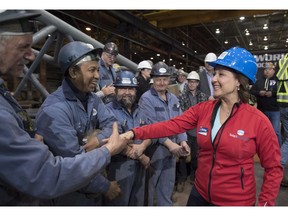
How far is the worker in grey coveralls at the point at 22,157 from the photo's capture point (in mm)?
1098

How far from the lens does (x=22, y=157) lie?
111cm

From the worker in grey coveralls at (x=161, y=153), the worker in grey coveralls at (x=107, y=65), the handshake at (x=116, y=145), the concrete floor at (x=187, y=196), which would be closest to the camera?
the handshake at (x=116, y=145)

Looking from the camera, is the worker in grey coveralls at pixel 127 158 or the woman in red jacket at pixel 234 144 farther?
the worker in grey coveralls at pixel 127 158

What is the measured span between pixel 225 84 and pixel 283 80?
2.65m

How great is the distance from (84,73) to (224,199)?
4.88ft

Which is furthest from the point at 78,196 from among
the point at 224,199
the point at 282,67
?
the point at 282,67

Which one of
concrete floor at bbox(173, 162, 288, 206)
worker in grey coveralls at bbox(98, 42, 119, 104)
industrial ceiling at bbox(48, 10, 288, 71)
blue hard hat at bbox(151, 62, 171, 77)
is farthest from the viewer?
industrial ceiling at bbox(48, 10, 288, 71)

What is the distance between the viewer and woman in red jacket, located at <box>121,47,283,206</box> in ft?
5.84

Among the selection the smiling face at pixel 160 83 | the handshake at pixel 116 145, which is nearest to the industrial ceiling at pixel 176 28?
the smiling face at pixel 160 83

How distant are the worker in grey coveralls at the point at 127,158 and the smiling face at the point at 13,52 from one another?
4.81 feet

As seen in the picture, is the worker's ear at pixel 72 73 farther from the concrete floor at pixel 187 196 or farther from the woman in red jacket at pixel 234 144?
the concrete floor at pixel 187 196

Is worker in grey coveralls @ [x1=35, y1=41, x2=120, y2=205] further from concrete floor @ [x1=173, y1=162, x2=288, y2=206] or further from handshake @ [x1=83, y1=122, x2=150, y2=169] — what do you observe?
concrete floor @ [x1=173, y1=162, x2=288, y2=206]

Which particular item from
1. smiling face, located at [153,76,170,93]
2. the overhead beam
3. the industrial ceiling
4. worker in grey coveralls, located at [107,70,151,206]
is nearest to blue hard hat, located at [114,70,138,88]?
worker in grey coveralls, located at [107,70,151,206]

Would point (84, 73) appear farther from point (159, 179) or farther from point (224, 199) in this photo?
point (159, 179)
